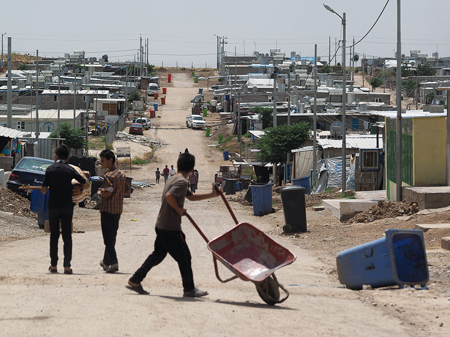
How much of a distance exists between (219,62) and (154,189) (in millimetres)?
Answer: 99887

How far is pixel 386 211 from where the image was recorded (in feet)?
52.8

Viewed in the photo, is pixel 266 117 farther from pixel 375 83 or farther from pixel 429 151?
pixel 429 151

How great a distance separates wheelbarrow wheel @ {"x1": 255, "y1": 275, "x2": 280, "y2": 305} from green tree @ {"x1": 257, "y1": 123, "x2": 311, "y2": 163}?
Result: 102ft

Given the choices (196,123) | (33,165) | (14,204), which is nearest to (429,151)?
(14,204)

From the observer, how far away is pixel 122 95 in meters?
84.7

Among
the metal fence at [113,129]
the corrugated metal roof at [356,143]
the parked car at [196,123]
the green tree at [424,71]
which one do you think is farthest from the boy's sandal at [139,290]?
the green tree at [424,71]

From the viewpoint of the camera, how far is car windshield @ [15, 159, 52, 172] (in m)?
18.8

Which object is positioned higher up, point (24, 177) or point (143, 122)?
point (143, 122)

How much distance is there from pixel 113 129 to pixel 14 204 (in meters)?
40.7

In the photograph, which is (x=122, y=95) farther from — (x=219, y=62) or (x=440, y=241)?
(x=440, y=241)

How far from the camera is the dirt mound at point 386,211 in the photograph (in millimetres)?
15727

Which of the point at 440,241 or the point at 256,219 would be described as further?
the point at 256,219

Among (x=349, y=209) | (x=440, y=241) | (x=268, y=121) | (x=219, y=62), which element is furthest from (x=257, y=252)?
(x=219, y=62)

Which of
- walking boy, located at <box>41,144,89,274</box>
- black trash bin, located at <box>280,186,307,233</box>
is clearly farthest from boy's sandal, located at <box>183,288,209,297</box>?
black trash bin, located at <box>280,186,307,233</box>
